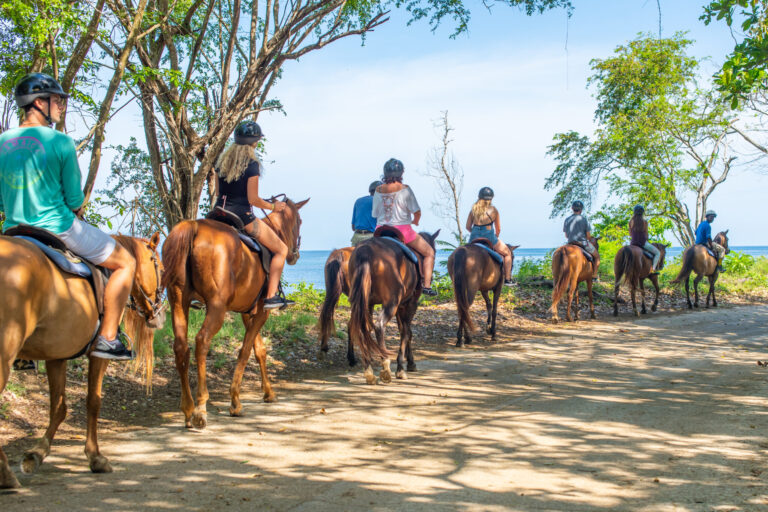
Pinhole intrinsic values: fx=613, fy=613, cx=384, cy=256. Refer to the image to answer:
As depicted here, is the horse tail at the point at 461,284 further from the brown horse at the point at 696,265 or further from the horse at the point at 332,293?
the brown horse at the point at 696,265

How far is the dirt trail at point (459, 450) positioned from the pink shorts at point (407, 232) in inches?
78.0

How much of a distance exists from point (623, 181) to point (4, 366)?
2601 centimetres

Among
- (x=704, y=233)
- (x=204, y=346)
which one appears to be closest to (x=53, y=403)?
(x=204, y=346)

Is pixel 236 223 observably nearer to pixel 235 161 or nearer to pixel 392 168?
pixel 235 161

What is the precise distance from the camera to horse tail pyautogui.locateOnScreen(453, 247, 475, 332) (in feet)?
36.3

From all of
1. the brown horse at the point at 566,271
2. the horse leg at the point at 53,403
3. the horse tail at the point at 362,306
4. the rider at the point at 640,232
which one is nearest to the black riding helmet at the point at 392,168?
the horse tail at the point at 362,306

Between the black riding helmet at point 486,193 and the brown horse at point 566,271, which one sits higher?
the black riding helmet at point 486,193

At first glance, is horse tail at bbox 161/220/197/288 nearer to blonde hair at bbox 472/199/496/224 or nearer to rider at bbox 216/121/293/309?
rider at bbox 216/121/293/309

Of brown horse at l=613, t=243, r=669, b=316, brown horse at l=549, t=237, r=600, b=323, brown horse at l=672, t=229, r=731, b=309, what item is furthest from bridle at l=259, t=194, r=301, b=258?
brown horse at l=672, t=229, r=731, b=309

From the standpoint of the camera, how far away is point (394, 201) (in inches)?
346

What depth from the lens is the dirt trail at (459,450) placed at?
13.1 ft

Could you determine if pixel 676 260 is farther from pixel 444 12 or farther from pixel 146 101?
pixel 146 101

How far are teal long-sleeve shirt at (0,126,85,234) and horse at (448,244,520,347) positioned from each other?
25.0 feet

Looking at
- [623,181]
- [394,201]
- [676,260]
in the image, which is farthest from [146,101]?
[676,260]
